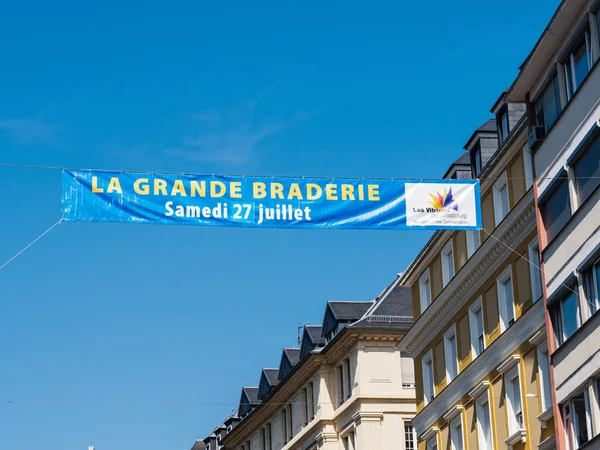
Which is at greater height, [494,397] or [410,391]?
[410,391]

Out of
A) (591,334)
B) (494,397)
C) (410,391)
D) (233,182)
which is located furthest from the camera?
(410,391)

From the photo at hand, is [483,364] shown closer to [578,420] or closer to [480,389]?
[480,389]

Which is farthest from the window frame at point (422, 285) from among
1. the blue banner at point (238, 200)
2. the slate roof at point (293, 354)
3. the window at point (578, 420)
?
the slate roof at point (293, 354)

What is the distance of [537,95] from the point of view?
137 feet

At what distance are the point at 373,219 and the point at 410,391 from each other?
3683 cm

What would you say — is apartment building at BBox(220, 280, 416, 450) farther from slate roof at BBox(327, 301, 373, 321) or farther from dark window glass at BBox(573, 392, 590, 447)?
dark window glass at BBox(573, 392, 590, 447)

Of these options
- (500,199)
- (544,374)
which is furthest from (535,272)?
(500,199)

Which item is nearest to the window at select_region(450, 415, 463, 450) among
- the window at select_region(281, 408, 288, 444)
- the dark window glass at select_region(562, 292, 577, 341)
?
the dark window glass at select_region(562, 292, 577, 341)

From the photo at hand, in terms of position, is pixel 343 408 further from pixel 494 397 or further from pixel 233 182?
pixel 233 182

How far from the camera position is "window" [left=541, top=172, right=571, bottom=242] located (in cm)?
3884

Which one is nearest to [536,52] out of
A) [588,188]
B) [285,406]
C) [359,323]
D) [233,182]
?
[588,188]

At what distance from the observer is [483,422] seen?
Result: 47125 mm

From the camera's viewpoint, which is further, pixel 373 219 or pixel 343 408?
pixel 343 408

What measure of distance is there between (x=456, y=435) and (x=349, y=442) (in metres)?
21.1
